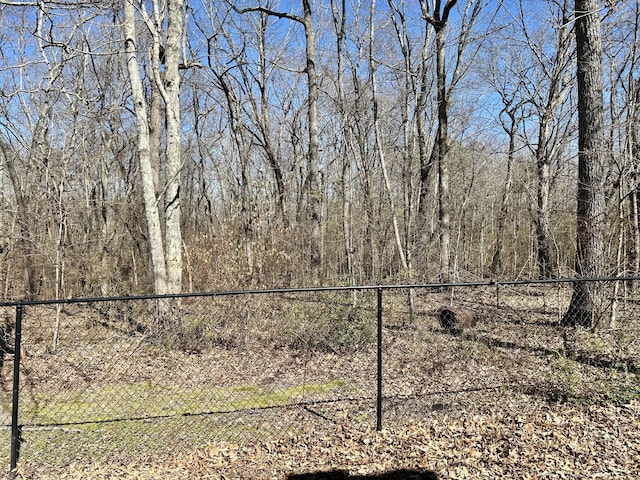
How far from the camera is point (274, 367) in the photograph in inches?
239

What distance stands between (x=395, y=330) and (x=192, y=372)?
3604mm

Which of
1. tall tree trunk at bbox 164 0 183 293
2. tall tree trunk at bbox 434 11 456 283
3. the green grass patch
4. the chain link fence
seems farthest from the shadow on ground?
tall tree trunk at bbox 434 11 456 283

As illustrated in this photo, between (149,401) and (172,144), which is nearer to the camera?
(149,401)

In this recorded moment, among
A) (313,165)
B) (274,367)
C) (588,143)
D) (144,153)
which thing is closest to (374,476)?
(274,367)

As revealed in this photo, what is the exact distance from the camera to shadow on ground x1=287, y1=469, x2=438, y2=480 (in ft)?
10.7

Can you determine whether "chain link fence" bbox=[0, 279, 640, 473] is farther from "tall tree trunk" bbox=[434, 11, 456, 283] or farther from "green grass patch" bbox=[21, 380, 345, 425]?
"tall tree trunk" bbox=[434, 11, 456, 283]

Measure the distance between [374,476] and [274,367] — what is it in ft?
9.75

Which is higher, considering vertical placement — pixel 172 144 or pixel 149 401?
pixel 172 144

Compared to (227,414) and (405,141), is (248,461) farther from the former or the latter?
(405,141)

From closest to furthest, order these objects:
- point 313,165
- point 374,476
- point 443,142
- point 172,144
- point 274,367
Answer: point 374,476 → point 274,367 → point 172,144 → point 443,142 → point 313,165

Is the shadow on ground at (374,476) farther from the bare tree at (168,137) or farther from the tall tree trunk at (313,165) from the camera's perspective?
the tall tree trunk at (313,165)

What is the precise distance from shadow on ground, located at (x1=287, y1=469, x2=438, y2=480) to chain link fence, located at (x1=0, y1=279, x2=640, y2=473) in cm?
70

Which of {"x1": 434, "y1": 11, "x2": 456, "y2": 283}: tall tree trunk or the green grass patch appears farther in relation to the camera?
{"x1": 434, "y1": 11, "x2": 456, "y2": 283}: tall tree trunk

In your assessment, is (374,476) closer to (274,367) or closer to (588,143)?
(274,367)
